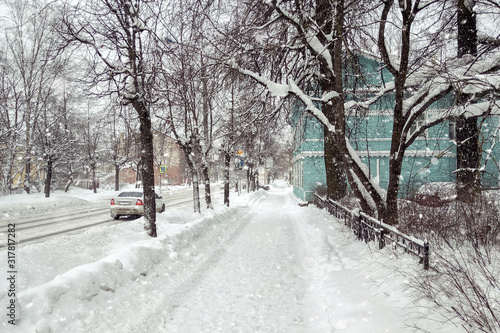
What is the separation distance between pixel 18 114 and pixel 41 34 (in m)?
5.86

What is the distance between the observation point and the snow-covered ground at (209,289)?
10.5ft

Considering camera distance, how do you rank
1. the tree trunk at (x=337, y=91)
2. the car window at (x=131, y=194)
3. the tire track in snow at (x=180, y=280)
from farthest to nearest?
1. the car window at (x=131, y=194)
2. the tree trunk at (x=337, y=91)
3. the tire track in snow at (x=180, y=280)

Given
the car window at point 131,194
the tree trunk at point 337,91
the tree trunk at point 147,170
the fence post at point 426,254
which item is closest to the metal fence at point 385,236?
the fence post at point 426,254

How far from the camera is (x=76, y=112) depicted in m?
24.9

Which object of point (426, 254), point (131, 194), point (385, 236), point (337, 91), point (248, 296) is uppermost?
point (337, 91)

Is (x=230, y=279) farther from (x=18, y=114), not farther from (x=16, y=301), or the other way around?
(x=18, y=114)

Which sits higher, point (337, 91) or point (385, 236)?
point (337, 91)

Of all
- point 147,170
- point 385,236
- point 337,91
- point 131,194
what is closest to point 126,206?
point 131,194

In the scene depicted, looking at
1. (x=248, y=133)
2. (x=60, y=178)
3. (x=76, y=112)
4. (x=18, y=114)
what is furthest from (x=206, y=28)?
(x=60, y=178)

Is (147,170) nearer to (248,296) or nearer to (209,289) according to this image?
(209,289)

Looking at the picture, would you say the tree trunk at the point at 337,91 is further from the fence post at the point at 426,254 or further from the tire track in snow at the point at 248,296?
the tire track in snow at the point at 248,296

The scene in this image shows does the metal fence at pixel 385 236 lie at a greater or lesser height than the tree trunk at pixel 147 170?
lesser

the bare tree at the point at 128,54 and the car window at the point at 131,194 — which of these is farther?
the car window at the point at 131,194

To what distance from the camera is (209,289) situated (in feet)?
15.3
